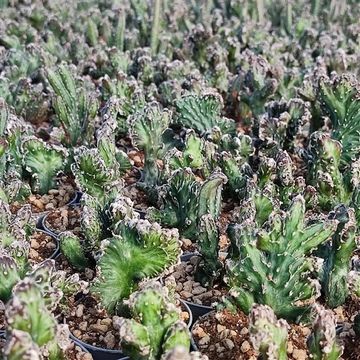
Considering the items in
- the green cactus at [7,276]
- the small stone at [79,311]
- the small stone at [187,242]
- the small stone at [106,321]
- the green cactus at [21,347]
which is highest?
the green cactus at [21,347]

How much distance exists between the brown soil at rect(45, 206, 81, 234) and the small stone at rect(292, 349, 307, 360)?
0.89 m

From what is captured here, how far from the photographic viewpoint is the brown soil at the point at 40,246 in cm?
206

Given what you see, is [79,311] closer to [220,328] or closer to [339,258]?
[220,328]

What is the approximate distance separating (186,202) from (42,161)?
2.08 feet

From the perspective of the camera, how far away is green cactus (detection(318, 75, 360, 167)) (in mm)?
2408

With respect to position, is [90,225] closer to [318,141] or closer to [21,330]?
[21,330]

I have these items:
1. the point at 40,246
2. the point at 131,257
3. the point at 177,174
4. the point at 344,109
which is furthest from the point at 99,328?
the point at 344,109

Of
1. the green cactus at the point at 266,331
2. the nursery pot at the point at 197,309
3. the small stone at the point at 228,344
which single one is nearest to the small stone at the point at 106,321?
the nursery pot at the point at 197,309

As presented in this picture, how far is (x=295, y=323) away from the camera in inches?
66.9

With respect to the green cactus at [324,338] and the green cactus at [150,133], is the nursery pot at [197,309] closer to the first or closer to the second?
the green cactus at [324,338]

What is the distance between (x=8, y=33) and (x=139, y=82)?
120 cm

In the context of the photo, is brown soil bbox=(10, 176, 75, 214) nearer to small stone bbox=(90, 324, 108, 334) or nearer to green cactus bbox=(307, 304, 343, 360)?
small stone bbox=(90, 324, 108, 334)

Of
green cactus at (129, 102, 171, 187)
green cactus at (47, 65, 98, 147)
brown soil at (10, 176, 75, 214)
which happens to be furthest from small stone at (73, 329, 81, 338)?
green cactus at (47, 65, 98, 147)

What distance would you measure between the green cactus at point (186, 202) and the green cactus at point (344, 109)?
0.71 m
